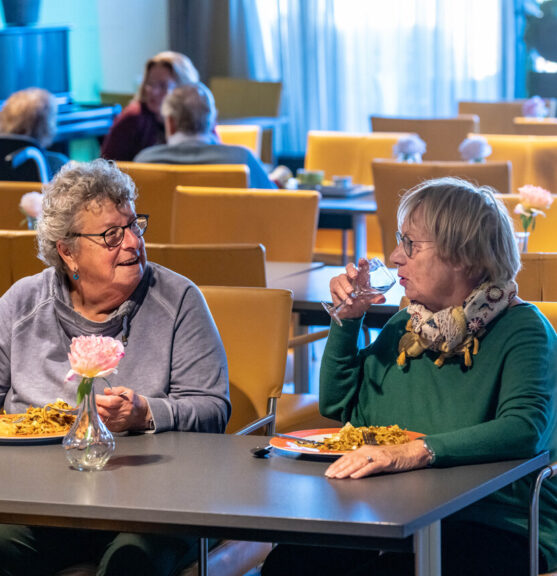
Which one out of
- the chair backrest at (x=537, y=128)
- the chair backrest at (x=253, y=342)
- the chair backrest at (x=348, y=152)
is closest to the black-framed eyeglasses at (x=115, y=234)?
the chair backrest at (x=253, y=342)

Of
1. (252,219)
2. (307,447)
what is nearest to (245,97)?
(252,219)

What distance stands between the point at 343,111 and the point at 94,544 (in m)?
8.21

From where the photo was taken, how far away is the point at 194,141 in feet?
18.8

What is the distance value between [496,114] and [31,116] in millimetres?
3388

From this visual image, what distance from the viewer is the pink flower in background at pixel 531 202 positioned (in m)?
3.84

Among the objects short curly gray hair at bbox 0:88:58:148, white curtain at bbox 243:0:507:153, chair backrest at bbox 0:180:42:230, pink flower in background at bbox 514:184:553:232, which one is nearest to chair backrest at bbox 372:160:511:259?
pink flower in background at bbox 514:184:553:232

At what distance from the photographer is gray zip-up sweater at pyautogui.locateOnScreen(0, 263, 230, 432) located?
2.45 meters

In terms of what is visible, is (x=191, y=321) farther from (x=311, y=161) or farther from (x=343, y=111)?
(x=343, y=111)

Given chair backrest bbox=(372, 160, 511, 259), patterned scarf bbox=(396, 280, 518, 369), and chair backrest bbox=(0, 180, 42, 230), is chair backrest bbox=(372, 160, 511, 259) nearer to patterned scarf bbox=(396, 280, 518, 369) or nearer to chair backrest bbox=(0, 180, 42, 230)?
chair backrest bbox=(0, 180, 42, 230)

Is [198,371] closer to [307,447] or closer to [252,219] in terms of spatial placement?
[307,447]

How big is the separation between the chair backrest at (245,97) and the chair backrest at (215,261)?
6242 millimetres

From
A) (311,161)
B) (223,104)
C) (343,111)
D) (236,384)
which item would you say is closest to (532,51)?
(343,111)

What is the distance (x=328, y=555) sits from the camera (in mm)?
2252

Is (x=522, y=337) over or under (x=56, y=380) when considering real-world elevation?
over
